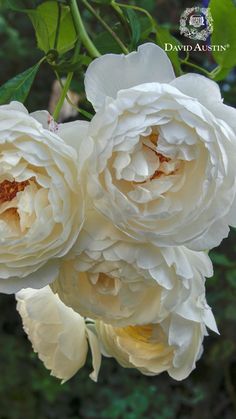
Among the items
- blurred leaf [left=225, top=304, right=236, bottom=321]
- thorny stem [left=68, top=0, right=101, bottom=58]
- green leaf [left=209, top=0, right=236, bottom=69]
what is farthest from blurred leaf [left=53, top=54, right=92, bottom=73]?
blurred leaf [left=225, top=304, right=236, bottom=321]

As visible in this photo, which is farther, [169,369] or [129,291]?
[169,369]

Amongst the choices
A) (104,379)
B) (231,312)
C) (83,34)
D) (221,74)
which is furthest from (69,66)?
(104,379)

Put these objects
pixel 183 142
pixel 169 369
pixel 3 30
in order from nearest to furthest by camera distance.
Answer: pixel 183 142 → pixel 169 369 → pixel 3 30

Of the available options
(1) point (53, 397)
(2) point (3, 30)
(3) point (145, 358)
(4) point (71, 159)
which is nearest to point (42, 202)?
(4) point (71, 159)

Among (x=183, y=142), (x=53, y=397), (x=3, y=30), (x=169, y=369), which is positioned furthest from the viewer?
(x=53, y=397)

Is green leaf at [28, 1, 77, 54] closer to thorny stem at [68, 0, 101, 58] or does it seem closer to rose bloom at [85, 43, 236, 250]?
thorny stem at [68, 0, 101, 58]

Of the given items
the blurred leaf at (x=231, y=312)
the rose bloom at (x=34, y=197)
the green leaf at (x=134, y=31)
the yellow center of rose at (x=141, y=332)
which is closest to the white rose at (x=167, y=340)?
the yellow center of rose at (x=141, y=332)

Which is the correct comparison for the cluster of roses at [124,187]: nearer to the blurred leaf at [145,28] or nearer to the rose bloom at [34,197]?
the rose bloom at [34,197]

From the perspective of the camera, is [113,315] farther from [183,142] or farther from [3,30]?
[3,30]
